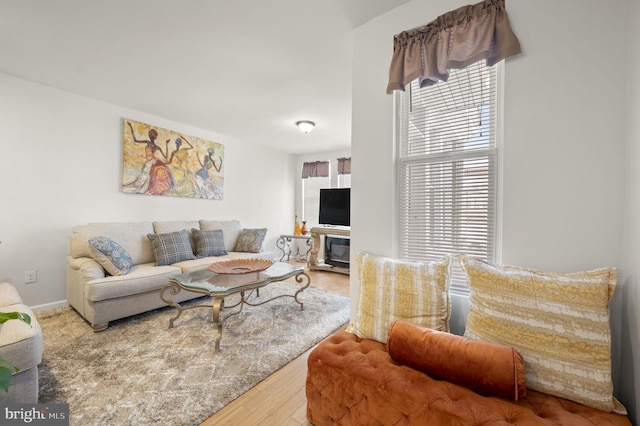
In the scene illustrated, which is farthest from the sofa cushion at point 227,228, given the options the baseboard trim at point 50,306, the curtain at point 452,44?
the curtain at point 452,44

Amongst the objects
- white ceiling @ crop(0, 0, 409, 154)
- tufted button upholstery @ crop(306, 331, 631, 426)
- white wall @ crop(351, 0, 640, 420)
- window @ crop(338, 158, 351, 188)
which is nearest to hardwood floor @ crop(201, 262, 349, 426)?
tufted button upholstery @ crop(306, 331, 631, 426)

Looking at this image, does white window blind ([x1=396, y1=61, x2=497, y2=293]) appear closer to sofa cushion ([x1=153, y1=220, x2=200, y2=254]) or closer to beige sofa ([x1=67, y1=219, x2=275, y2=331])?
beige sofa ([x1=67, y1=219, x2=275, y2=331])

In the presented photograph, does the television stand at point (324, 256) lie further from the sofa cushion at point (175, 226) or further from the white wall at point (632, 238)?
the white wall at point (632, 238)

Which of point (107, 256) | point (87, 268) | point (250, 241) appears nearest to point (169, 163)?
point (250, 241)

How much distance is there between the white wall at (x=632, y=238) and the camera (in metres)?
1.07

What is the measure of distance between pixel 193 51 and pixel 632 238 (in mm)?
3076

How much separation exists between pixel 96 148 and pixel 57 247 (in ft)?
4.07

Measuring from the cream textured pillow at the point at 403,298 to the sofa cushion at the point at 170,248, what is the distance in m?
2.60

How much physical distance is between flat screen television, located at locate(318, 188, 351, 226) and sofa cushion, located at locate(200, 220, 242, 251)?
66.4 inches

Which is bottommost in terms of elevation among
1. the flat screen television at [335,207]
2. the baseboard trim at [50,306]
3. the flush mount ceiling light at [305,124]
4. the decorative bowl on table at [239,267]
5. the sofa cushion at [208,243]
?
the baseboard trim at [50,306]

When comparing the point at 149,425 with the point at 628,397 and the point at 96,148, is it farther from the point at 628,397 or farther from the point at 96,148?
the point at 96,148

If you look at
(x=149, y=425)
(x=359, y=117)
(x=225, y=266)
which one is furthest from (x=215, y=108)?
(x=149, y=425)

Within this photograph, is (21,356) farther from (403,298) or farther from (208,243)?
(208,243)

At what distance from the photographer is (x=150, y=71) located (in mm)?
2611
